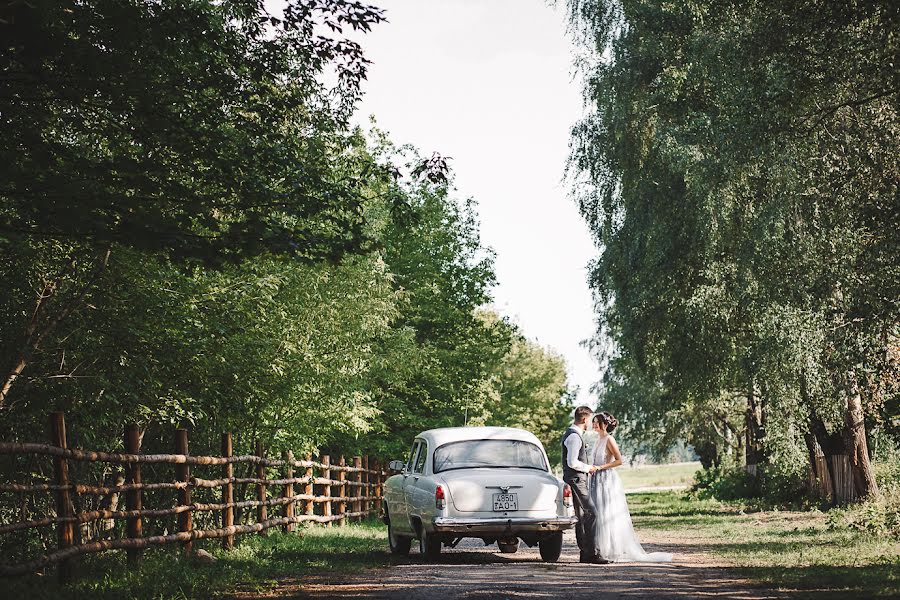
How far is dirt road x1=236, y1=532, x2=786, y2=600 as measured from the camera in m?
10.1

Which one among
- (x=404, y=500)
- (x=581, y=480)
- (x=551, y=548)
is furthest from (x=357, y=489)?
(x=581, y=480)

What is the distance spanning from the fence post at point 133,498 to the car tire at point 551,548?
5.53 m

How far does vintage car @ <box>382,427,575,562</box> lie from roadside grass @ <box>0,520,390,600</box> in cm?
100

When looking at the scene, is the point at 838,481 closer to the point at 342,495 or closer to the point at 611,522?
the point at 342,495

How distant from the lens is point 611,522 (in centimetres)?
1491

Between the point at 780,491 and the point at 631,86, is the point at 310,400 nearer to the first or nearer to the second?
the point at 631,86

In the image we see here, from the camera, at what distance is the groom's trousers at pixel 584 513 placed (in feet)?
48.2

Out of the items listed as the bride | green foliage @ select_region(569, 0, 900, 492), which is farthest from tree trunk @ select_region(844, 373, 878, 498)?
the bride

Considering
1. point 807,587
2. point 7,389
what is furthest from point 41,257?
point 807,587

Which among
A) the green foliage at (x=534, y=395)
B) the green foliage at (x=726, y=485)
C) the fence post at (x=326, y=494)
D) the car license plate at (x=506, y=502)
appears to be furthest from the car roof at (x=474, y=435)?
the green foliage at (x=534, y=395)

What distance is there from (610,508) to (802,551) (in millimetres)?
2986

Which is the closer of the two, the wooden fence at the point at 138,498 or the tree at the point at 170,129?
the wooden fence at the point at 138,498

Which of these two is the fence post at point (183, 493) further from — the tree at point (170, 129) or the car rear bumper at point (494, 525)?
the car rear bumper at point (494, 525)

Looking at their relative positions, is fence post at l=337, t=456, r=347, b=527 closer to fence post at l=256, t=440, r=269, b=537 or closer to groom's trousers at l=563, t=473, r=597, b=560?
fence post at l=256, t=440, r=269, b=537
